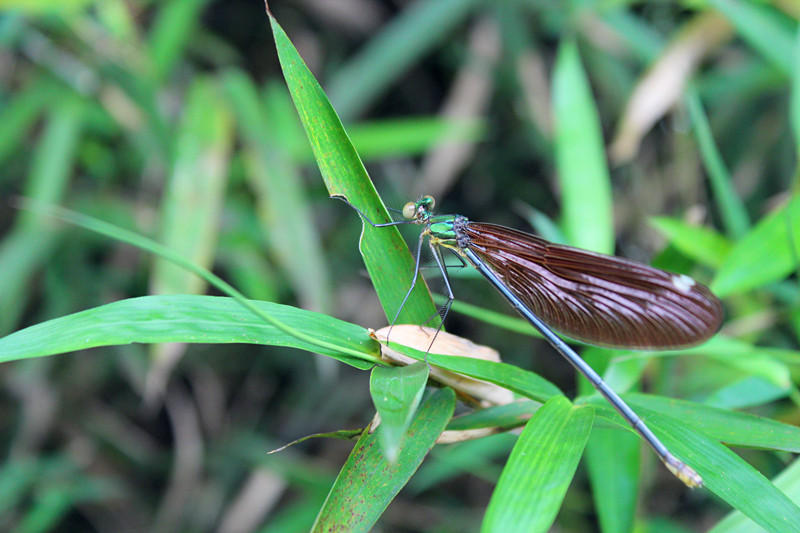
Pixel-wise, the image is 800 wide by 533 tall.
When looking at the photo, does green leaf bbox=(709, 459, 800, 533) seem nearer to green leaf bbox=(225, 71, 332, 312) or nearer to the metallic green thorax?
the metallic green thorax

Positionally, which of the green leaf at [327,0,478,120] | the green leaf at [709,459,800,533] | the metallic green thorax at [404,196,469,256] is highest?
the green leaf at [327,0,478,120]

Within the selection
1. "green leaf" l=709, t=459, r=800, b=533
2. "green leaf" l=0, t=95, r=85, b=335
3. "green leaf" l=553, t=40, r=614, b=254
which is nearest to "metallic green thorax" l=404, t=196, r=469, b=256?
"green leaf" l=553, t=40, r=614, b=254

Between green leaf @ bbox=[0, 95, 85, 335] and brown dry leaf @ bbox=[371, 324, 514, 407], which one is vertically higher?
green leaf @ bbox=[0, 95, 85, 335]

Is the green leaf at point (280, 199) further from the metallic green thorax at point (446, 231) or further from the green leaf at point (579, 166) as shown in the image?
the green leaf at point (579, 166)

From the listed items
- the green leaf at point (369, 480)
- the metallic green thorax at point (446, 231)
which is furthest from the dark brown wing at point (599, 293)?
the green leaf at point (369, 480)

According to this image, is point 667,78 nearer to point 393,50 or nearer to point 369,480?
point 393,50

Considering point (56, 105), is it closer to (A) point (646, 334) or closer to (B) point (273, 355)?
(B) point (273, 355)
